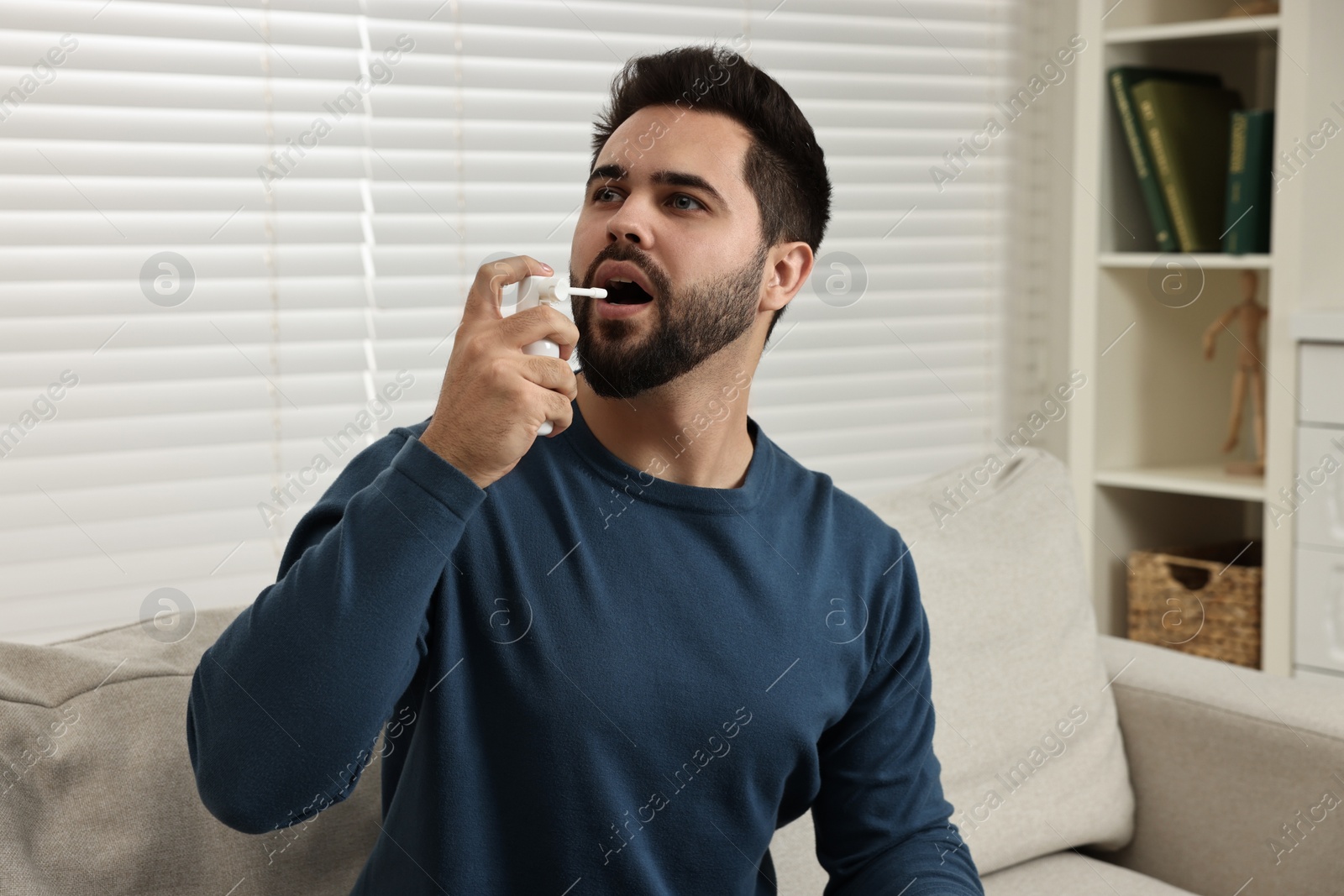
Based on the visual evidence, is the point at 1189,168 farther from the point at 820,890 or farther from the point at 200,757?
the point at 200,757

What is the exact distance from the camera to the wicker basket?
91.7 inches

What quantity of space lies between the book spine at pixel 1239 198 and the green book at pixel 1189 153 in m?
0.09

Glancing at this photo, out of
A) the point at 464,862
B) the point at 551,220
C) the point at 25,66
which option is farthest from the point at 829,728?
the point at 25,66

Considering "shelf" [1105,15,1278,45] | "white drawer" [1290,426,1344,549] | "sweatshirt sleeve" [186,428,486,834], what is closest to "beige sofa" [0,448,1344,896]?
"sweatshirt sleeve" [186,428,486,834]

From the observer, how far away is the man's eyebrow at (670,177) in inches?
48.4

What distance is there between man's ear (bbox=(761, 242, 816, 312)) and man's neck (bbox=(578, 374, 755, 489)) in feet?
0.35

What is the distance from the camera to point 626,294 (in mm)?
1215

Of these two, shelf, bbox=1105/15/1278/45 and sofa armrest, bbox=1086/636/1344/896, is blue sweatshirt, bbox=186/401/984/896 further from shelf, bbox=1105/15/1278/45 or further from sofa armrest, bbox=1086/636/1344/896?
shelf, bbox=1105/15/1278/45

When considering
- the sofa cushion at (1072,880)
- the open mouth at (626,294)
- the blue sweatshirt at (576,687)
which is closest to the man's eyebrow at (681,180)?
the open mouth at (626,294)

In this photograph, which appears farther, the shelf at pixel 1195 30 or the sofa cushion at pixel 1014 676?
the shelf at pixel 1195 30

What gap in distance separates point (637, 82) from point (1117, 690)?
3.47ft

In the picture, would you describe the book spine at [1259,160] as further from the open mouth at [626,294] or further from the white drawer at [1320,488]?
the open mouth at [626,294]

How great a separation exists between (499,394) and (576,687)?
299 mm

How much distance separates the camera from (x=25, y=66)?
1.66 metres
